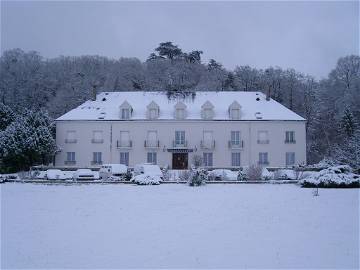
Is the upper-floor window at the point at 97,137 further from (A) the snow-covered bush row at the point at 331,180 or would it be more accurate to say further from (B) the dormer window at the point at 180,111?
(A) the snow-covered bush row at the point at 331,180

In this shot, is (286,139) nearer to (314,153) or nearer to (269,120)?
(269,120)

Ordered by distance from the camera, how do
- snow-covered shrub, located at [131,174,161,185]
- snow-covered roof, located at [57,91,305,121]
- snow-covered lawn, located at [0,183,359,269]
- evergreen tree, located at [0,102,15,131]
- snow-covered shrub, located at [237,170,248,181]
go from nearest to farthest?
snow-covered lawn, located at [0,183,359,269] < snow-covered shrub, located at [131,174,161,185] < snow-covered shrub, located at [237,170,248,181] < snow-covered roof, located at [57,91,305,121] < evergreen tree, located at [0,102,15,131]

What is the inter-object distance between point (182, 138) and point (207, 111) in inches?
148

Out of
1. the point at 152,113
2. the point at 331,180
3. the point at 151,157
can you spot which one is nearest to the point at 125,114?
the point at 152,113

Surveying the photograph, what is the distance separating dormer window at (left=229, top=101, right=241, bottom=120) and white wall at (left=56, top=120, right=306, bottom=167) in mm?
578

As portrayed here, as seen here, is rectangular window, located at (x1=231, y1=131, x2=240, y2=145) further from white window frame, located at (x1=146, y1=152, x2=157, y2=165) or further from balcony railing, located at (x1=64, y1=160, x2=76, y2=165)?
balcony railing, located at (x1=64, y1=160, x2=76, y2=165)

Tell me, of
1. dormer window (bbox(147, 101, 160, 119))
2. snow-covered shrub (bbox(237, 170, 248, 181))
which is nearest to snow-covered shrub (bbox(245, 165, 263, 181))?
snow-covered shrub (bbox(237, 170, 248, 181))

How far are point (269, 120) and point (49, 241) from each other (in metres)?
31.8

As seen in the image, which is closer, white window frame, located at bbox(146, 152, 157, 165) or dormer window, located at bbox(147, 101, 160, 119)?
white window frame, located at bbox(146, 152, 157, 165)

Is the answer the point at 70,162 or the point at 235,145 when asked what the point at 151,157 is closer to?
the point at 70,162

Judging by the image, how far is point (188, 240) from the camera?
9336 millimetres

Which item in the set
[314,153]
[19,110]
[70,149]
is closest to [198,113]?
[70,149]

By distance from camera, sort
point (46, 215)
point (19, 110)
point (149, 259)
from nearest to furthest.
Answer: point (149, 259) < point (46, 215) < point (19, 110)

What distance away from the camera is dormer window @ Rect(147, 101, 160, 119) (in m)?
38.9
